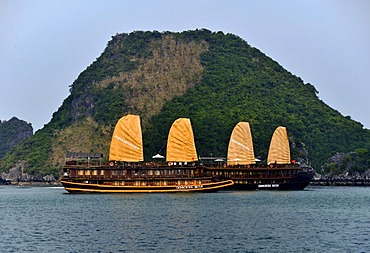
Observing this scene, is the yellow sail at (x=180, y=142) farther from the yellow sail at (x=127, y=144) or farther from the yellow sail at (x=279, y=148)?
the yellow sail at (x=279, y=148)

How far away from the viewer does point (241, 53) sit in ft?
547

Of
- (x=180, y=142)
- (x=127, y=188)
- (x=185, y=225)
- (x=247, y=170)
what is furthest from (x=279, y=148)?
(x=185, y=225)

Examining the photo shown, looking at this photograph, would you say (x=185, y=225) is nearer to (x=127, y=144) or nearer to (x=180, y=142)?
(x=180, y=142)

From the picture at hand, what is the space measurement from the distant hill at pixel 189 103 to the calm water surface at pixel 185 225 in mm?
51612

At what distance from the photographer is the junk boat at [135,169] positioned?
282 ft

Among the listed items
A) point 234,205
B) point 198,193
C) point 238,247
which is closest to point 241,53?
point 198,193

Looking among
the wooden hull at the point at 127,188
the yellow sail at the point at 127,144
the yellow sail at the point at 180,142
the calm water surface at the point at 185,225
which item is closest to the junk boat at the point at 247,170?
the wooden hull at the point at 127,188

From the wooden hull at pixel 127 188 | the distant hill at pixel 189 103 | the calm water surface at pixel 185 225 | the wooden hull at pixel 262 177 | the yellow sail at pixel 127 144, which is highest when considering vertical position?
the distant hill at pixel 189 103

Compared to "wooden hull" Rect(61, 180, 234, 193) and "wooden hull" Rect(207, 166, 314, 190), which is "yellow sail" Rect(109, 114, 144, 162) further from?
"wooden hull" Rect(207, 166, 314, 190)

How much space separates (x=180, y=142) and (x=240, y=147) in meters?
12.4

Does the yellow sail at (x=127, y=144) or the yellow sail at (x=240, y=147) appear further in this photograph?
the yellow sail at (x=240, y=147)

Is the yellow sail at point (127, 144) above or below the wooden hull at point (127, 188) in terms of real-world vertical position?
above

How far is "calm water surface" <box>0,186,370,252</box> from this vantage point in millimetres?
43406

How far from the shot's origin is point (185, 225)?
172 ft
